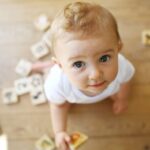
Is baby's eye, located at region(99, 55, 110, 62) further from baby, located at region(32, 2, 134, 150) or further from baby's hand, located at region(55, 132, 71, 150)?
baby's hand, located at region(55, 132, 71, 150)

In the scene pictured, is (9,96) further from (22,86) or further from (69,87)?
(69,87)

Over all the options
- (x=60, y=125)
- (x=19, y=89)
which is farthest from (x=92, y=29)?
(x=19, y=89)

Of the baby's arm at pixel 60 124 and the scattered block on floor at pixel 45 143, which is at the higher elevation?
the baby's arm at pixel 60 124

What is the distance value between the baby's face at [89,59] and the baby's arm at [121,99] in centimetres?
31

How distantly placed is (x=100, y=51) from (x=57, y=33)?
12 cm

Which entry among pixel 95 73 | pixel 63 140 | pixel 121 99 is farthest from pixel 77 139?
pixel 95 73

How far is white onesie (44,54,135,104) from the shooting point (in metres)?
1.25

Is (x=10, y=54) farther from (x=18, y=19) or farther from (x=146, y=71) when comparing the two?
(x=146, y=71)

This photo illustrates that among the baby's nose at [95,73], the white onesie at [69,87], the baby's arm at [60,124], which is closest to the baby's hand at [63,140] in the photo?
the baby's arm at [60,124]

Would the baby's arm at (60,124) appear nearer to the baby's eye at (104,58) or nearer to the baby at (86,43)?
the baby at (86,43)

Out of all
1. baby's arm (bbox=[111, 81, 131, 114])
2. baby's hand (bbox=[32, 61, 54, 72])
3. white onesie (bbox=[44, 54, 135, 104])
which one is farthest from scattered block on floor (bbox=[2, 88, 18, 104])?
baby's arm (bbox=[111, 81, 131, 114])

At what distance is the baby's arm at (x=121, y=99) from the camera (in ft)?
4.66

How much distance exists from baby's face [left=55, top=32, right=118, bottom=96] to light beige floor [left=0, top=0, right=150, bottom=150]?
36cm

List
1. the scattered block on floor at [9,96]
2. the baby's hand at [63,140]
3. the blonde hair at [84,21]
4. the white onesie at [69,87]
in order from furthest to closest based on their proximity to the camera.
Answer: the scattered block on floor at [9,96] < the baby's hand at [63,140] < the white onesie at [69,87] < the blonde hair at [84,21]
